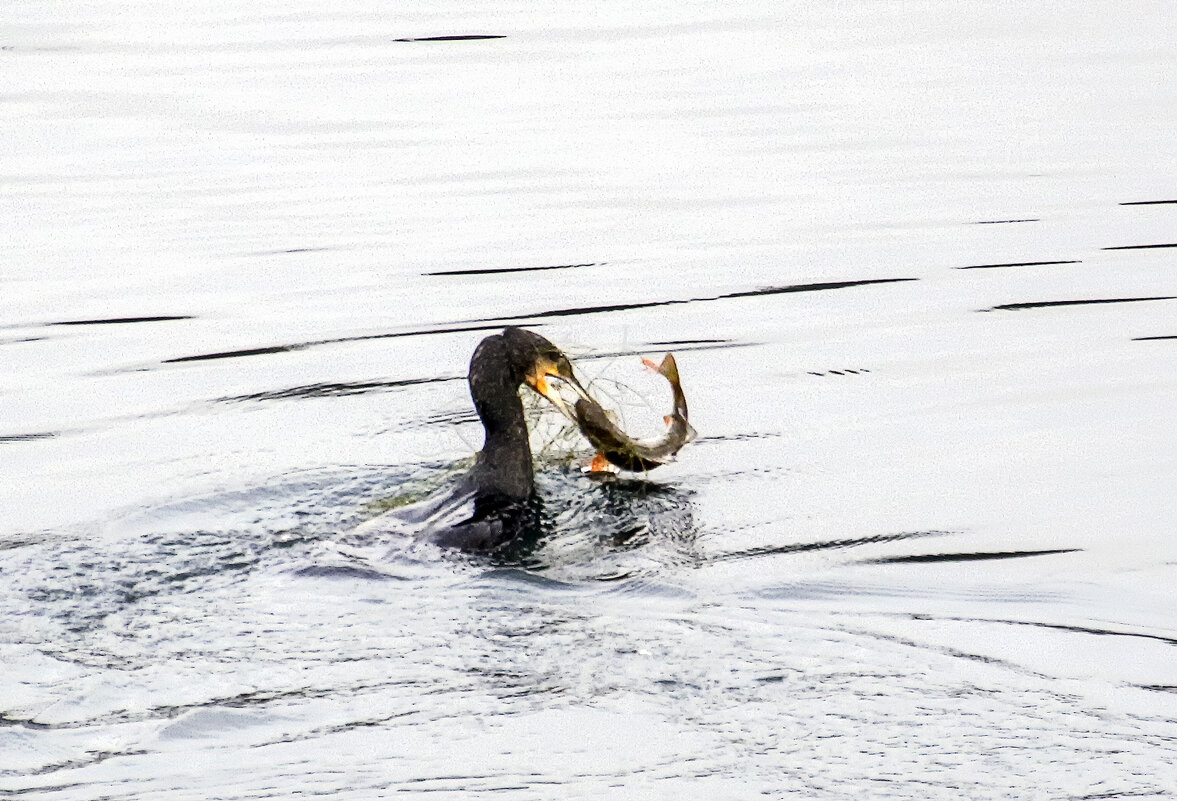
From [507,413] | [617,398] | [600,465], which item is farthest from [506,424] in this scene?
[617,398]

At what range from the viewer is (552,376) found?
9.19m

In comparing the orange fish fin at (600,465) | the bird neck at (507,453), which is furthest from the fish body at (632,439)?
the bird neck at (507,453)

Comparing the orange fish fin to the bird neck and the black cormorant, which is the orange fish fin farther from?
the bird neck

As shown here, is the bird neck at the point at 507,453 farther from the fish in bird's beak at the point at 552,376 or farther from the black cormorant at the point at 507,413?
the fish in bird's beak at the point at 552,376

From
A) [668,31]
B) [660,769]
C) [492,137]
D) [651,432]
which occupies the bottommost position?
[660,769]

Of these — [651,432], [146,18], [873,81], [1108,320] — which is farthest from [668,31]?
[651,432]

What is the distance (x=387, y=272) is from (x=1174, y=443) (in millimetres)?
5876

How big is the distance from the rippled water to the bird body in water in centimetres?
38

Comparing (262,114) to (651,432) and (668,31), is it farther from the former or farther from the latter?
(651,432)

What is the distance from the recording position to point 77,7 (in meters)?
26.4

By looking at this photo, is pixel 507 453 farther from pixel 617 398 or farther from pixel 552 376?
pixel 617 398

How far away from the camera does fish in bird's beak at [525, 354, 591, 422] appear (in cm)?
918

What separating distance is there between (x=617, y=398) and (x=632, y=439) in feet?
4.81

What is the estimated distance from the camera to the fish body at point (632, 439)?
29.8 feet
